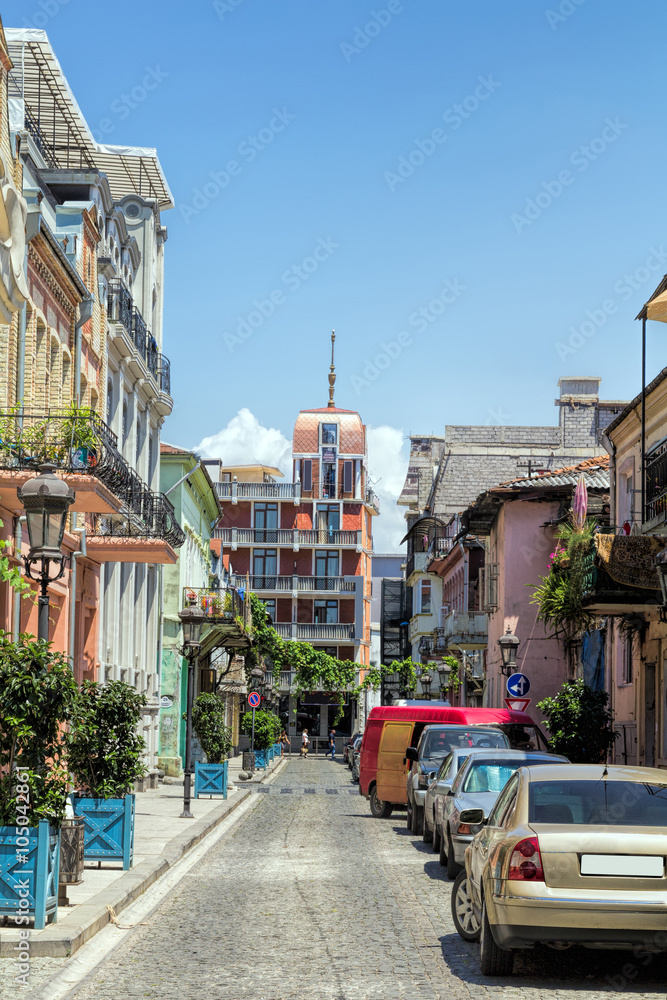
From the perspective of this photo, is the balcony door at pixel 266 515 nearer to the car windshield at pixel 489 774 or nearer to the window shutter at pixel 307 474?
the window shutter at pixel 307 474

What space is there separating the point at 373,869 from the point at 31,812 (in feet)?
22.1

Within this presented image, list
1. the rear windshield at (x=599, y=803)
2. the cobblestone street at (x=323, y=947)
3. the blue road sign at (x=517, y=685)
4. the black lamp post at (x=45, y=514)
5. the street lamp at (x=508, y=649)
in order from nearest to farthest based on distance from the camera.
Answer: the cobblestone street at (x=323, y=947)
the rear windshield at (x=599, y=803)
the black lamp post at (x=45, y=514)
the blue road sign at (x=517, y=685)
the street lamp at (x=508, y=649)

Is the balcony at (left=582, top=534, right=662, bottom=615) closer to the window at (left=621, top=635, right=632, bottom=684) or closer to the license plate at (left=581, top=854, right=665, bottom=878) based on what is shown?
the window at (left=621, top=635, right=632, bottom=684)

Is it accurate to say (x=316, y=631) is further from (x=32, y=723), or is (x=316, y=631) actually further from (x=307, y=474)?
(x=32, y=723)

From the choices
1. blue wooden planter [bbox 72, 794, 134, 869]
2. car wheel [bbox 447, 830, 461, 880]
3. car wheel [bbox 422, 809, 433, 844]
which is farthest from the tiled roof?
blue wooden planter [bbox 72, 794, 134, 869]

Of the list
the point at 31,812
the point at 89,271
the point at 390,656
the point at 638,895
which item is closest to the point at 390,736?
the point at 89,271

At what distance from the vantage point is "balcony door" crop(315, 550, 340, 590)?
8694 centimetres

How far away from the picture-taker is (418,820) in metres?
22.3

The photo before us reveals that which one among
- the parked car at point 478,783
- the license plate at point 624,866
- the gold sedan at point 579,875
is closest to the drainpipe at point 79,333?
the parked car at point 478,783

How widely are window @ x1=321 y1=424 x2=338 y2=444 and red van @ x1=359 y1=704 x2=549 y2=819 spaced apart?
63.3m

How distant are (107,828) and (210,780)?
15864mm

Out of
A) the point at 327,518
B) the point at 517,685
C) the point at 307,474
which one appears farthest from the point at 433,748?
the point at 307,474

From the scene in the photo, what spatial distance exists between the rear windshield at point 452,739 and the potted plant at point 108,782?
28.4ft

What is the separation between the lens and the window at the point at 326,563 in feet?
287
